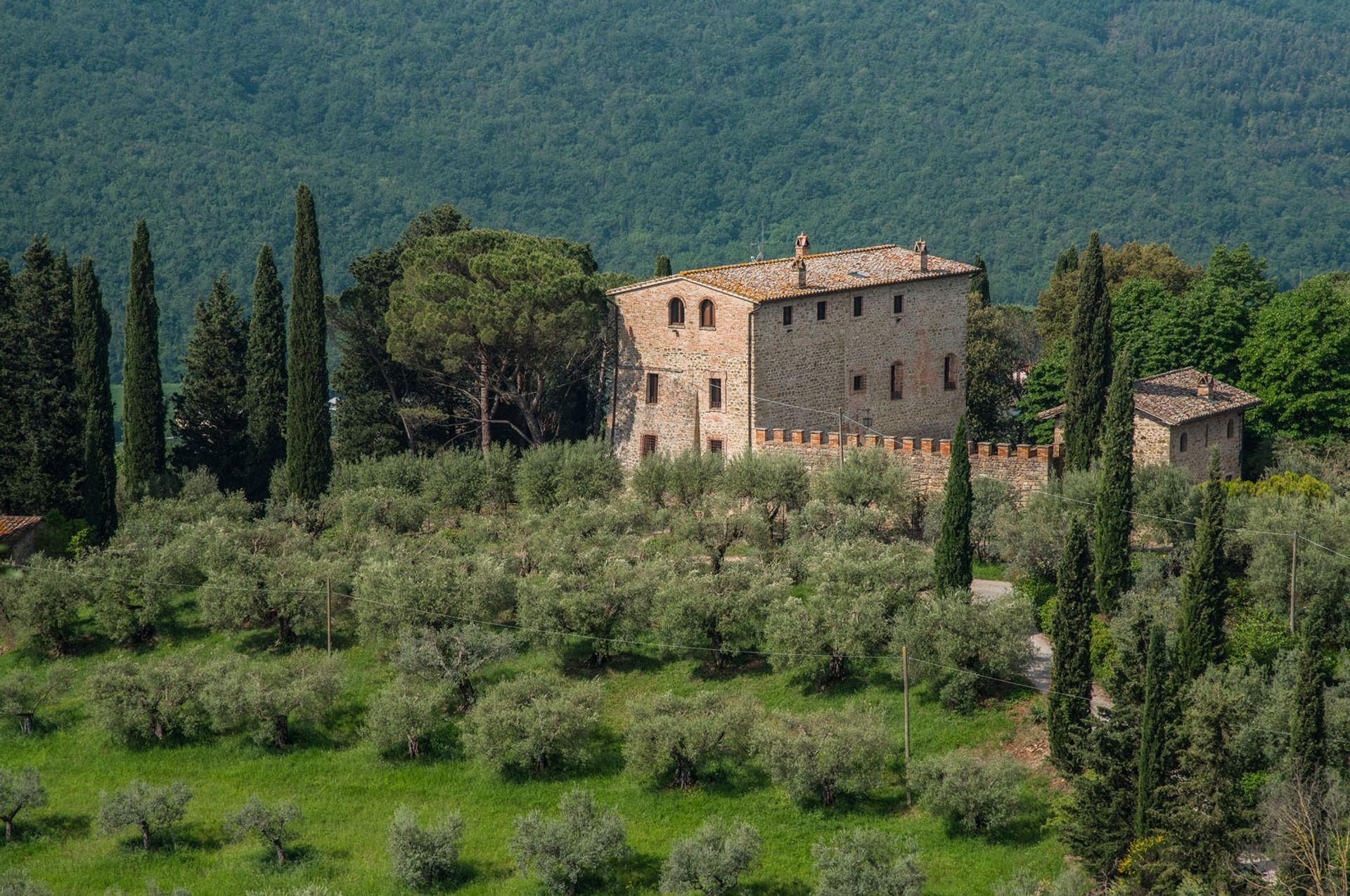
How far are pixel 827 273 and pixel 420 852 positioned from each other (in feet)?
75.8

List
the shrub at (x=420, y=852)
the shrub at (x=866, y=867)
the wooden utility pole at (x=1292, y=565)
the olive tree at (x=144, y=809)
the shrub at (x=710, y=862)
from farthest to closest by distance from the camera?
the wooden utility pole at (x=1292, y=565), the olive tree at (x=144, y=809), the shrub at (x=420, y=852), the shrub at (x=710, y=862), the shrub at (x=866, y=867)

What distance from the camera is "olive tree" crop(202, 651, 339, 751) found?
1195 inches

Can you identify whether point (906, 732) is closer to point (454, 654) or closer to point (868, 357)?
point (454, 654)

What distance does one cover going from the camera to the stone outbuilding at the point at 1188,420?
131ft

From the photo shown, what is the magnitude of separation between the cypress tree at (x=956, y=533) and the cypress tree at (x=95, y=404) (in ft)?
70.4

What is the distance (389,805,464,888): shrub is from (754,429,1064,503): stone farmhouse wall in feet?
53.4

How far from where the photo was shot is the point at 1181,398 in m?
41.7

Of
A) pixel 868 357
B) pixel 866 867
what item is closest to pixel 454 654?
pixel 866 867

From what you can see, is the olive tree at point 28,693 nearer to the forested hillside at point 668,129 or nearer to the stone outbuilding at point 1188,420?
the stone outbuilding at point 1188,420

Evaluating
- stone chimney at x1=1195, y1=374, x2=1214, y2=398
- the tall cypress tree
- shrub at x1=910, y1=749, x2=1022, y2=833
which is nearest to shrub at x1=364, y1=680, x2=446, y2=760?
shrub at x1=910, y1=749, x2=1022, y2=833

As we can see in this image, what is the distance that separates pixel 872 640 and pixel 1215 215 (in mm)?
103063

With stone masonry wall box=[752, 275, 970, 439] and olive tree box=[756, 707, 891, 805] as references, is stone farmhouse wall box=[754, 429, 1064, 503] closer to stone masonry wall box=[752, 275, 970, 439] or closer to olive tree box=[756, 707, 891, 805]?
stone masonry wall box=[752, 275, 970, 439]

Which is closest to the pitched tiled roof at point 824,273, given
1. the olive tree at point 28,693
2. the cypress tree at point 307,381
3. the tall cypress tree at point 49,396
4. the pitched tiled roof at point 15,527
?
the cypress tree at point 307,381

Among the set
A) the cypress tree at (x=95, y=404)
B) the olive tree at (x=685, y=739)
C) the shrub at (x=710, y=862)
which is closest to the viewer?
the shrub at (x=710, y=862)
